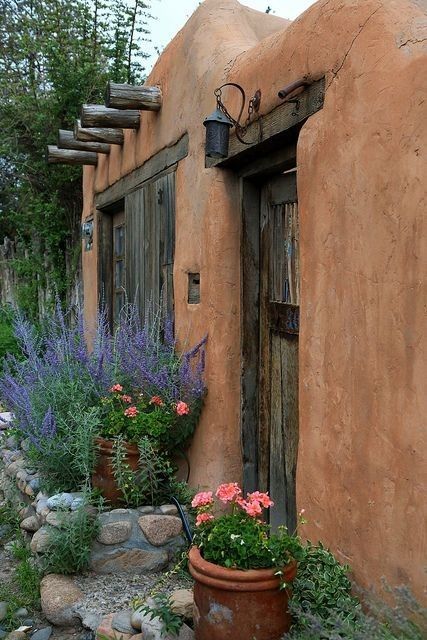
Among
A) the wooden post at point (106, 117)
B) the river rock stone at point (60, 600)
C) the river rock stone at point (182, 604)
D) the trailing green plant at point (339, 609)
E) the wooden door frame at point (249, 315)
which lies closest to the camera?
the trailing green plant at point (339, 609)

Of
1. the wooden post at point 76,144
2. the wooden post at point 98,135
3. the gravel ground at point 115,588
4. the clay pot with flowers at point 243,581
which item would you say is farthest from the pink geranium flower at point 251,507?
the wooden post at point 76,144

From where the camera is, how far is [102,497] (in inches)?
155

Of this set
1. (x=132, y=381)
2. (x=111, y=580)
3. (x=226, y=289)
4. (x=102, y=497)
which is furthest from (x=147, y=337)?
(x=111, y=580)

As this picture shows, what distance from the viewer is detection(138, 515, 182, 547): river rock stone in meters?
3.84

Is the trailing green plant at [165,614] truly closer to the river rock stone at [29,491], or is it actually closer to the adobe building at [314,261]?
the adobe building at [314,261]

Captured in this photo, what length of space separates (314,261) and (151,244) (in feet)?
8.78

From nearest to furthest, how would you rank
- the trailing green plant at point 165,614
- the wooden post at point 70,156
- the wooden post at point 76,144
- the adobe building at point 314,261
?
the adobe building at point 314,261 < the trailing green plant at point 165,614 < the wooden post at point 76,144 < the wooden post at point 70,156

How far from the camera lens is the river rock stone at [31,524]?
4211mm

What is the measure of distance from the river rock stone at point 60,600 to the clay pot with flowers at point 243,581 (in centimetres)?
93

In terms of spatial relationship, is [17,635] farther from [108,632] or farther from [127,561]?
[127,561]

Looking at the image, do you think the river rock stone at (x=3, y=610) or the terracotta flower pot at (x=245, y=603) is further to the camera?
the river rock stone at (x=3, y=610)

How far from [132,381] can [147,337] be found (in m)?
0.33

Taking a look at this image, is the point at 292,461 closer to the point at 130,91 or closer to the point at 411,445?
the point at 411,445

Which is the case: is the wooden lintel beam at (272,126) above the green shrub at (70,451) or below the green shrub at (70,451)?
above
